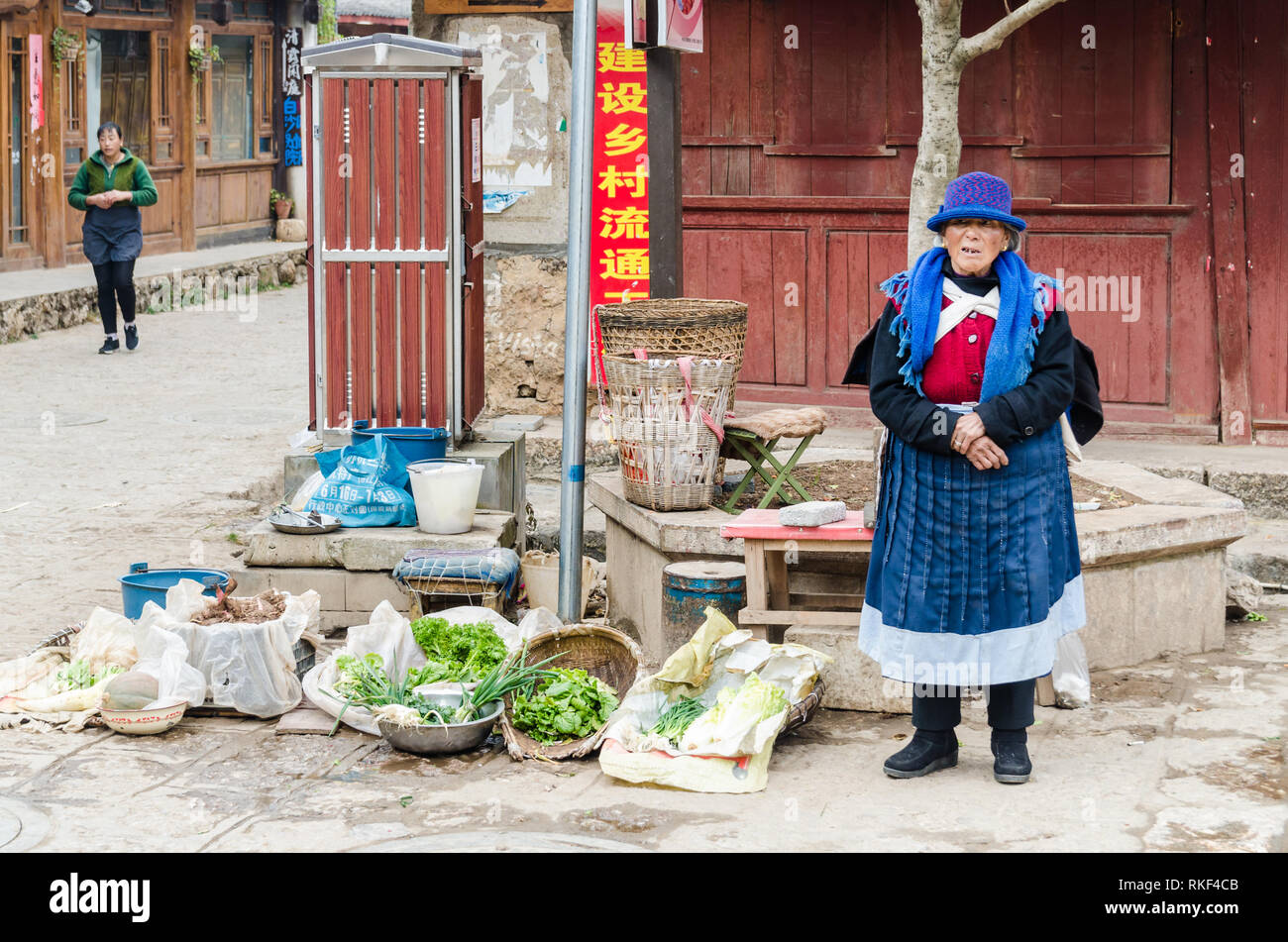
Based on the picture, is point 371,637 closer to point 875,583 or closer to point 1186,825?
point 875,583

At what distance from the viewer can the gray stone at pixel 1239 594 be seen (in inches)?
289

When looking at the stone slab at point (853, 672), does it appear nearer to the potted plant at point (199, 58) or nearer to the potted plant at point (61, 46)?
the potted plant at point (61, 46)

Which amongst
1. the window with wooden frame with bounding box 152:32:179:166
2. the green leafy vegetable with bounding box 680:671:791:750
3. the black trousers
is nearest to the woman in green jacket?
the window with wooden frame with bounding box 152:32:179:166

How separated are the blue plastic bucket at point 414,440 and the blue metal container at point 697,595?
5.33 feet

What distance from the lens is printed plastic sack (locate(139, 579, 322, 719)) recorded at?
19.6 feet

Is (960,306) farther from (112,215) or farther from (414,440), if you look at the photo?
(112,215)

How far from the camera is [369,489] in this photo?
7250 mm

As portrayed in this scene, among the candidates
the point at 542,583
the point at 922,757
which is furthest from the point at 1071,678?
the point at 542,583

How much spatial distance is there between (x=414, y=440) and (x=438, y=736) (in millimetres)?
2241

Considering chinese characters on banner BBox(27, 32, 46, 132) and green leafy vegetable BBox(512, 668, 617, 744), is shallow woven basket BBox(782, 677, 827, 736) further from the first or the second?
chinese characters on banner BBox(27, 32, 46, 132)

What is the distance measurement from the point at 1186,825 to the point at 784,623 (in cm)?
167

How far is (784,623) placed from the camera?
602cm

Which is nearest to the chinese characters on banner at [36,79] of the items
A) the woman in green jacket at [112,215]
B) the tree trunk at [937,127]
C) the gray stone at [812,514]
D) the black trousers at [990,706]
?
the woman in green jacket at [112,215]
